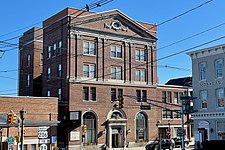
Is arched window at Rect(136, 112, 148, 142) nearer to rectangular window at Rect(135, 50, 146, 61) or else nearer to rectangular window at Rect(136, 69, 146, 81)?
rectangular window at Rect(136, 69, 146, 81)

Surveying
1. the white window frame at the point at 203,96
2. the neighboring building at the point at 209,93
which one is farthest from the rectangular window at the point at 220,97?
the white window frame at the point at 203,96

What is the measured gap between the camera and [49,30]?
189 feet

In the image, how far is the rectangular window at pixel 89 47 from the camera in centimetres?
5401

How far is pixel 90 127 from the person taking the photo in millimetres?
52562

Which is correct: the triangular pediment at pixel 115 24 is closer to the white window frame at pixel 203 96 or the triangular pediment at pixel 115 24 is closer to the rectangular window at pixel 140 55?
the rectangular window at pixel 140 55

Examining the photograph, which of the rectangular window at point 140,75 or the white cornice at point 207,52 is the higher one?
the white cornice at point 207,52

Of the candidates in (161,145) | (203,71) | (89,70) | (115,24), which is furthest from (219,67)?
(115,24)

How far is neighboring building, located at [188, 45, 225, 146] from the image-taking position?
139ft

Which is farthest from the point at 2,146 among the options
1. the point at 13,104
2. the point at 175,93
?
the point at 175,93

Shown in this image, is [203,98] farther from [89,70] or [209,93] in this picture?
[89,70]

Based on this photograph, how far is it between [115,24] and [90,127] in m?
16.2

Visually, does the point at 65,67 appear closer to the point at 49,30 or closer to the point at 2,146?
the point at 49,30

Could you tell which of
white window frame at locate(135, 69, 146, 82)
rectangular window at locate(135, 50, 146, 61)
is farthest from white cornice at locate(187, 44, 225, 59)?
rectangular window at locate(135, 50, 146, 61)

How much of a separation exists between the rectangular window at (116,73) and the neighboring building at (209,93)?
14350 millimetres
